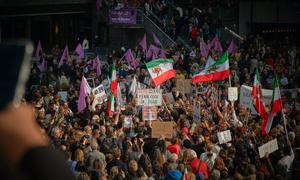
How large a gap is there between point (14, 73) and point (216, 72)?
14058mm

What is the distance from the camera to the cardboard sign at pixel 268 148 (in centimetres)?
955

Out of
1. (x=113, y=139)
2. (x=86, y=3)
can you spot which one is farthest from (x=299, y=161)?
(x=86, y=3)

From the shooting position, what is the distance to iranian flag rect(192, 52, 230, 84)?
48.9 ft

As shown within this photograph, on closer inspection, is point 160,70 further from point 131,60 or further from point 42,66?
point 42,66

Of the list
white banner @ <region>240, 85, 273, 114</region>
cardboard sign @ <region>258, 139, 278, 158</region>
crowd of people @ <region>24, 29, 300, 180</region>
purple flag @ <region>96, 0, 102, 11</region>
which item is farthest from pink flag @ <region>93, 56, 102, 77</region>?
cardboard sign @ <region>258, 139, 278, 158</region>

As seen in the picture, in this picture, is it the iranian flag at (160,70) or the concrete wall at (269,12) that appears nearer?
the iranian flag at (160,70)

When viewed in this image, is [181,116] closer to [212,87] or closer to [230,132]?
[230,132]

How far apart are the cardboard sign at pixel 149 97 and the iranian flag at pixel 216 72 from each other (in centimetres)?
218

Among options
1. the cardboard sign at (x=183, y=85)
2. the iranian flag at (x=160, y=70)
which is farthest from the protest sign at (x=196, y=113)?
the cardboard sign at (x=183, y=85)

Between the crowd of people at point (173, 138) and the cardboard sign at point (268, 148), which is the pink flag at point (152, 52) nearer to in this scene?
the crowd of people at point (173, 138)

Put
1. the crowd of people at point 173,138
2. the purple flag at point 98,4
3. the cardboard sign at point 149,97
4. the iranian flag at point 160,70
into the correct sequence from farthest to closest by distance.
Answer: the purple flag at point 98,4, the iranian flag at point 160,70, the cardboard sign at point 149,97, the crowd of people at point 173,138

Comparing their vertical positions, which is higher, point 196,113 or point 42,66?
point 42,66

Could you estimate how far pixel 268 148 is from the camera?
9703 mm

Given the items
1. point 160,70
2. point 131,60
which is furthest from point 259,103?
point 131,60
